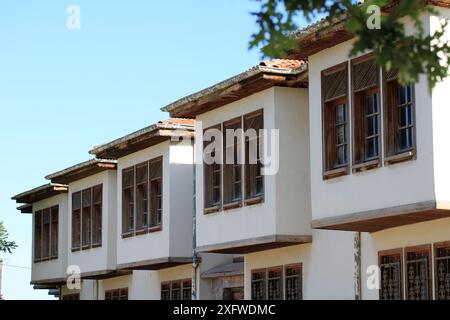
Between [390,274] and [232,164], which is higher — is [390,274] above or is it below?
below

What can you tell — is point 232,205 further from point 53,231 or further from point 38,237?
point 38,237

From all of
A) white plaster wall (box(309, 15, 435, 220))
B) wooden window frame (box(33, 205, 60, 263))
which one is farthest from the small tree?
white plaster wall (box(309, 15, 435, 220))

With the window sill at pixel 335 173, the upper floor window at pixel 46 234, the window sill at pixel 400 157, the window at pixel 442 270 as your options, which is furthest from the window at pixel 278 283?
the upper floor window at pixel 46 234

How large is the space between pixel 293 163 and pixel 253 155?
3.27ft

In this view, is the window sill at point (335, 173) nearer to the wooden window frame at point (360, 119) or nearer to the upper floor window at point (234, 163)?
the wooden window frame at point (360, 119)

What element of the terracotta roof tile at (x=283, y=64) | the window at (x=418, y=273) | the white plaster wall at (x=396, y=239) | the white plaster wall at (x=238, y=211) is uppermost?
the terracotta roof tile at (x=283, y=64)

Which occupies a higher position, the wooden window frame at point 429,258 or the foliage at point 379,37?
the foliage at point 379,37

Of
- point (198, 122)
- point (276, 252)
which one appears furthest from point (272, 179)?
point (198, 122)

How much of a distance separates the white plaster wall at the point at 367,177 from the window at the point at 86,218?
14242 millimetres

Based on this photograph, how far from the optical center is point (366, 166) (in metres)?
17.7

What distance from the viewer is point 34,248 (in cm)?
3800

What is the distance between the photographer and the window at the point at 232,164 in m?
22.4

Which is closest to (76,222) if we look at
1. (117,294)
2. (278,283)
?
(117,294)
